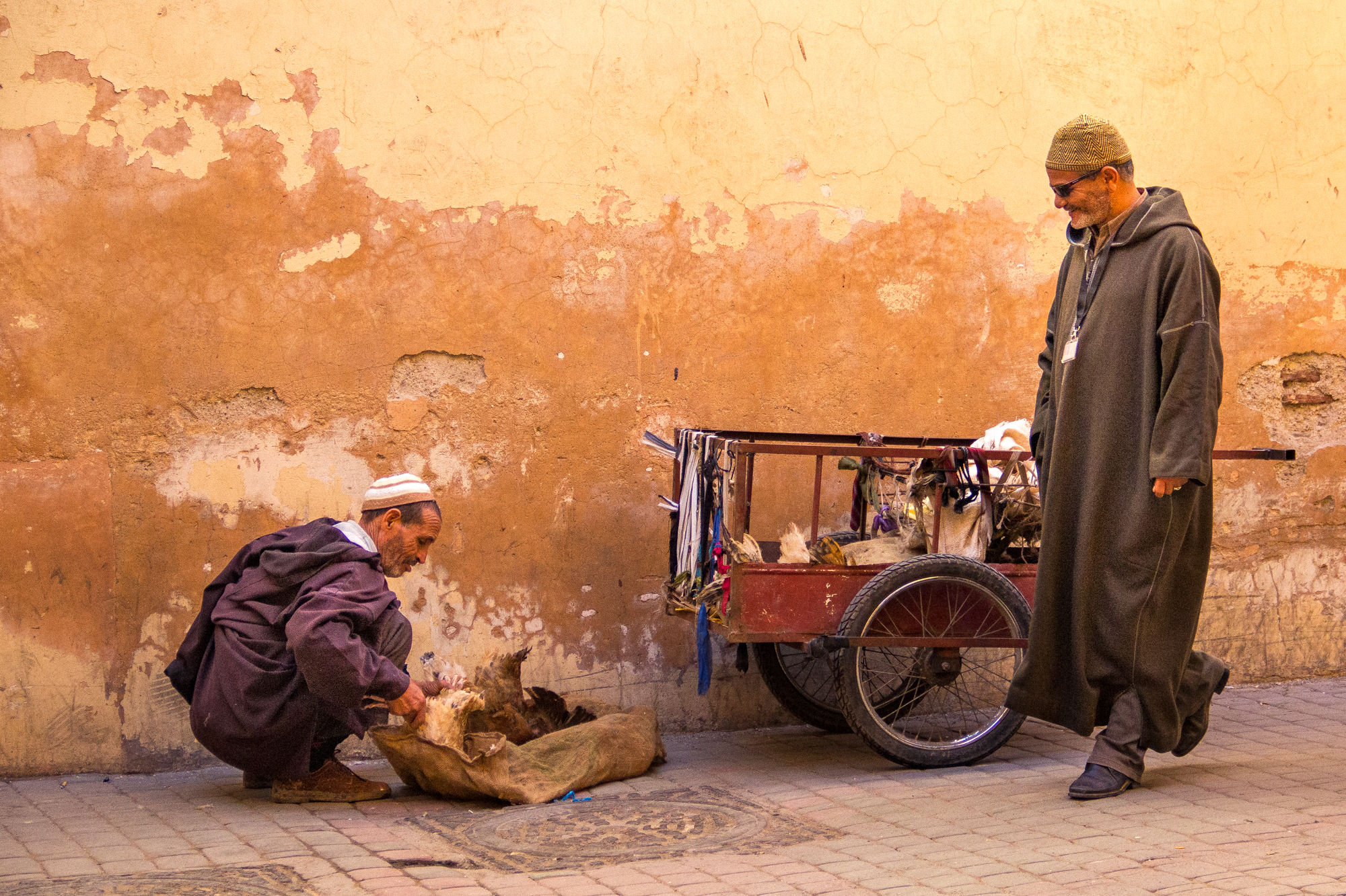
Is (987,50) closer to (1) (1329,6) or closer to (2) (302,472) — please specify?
(1) (1329,6)

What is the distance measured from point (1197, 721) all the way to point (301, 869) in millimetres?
2762

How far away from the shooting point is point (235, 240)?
471 cm

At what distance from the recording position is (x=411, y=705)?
402 cm

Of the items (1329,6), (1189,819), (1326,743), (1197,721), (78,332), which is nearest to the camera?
(1189,819)

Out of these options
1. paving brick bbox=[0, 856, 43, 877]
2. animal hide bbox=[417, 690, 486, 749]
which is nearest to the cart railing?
animal hide bbox=[417, 690, 486, 749]

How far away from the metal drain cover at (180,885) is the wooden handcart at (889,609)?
1.59 m

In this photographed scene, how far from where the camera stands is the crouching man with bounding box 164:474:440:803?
391cm

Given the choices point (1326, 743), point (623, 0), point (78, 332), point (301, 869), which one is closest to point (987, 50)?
point (623, 0)

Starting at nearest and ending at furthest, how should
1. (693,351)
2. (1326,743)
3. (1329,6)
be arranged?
(1326,743) → (693,351) → (1329,6)

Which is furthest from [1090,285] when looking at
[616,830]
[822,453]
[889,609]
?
[616,830]

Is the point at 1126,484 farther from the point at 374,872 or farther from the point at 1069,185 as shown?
the point at 374,872

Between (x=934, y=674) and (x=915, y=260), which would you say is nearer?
(x=934, y=674)

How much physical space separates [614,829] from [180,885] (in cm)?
120

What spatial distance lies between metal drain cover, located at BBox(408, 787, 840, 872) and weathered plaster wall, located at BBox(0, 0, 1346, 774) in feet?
3.32
